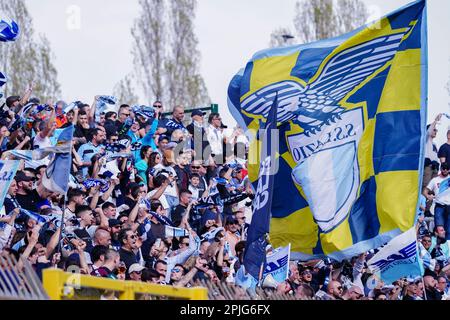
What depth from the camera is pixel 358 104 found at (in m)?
13.6

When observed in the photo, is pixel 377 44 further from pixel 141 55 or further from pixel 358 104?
pixel 141 55

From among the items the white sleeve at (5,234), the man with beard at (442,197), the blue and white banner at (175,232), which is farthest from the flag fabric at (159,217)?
the man with beard at (442,197)

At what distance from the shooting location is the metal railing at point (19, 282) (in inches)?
255

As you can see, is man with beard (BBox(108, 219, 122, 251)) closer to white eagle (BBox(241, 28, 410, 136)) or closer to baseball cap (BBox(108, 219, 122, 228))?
baseball cap (BBox(108, 219, 122, 228))

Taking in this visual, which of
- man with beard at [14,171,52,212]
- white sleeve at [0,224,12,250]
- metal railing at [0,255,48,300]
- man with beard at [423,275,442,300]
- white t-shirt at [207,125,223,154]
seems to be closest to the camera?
metal railing at [0,255,48,300]

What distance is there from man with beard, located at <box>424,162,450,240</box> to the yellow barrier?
1095 centimetres

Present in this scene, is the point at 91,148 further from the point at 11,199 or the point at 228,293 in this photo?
the point at 228,293

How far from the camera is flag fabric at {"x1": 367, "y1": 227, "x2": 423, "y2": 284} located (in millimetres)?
13555

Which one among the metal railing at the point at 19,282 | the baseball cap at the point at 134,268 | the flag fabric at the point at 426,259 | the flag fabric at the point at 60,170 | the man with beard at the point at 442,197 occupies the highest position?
the metal railing at the point at 19,282

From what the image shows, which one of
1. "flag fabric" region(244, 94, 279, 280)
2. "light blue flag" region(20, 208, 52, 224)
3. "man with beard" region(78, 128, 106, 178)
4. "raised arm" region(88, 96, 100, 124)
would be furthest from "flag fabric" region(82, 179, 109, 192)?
"flag fabric" region(244, 94, 279, 280)

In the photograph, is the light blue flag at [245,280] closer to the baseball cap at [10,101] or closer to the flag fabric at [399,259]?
the flag fabric at [399,259]

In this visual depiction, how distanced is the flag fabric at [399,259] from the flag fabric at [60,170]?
12.6 ft

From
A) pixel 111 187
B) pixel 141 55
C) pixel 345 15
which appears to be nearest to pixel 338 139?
pixel 111 187

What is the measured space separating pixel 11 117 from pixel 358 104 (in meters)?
4.92
